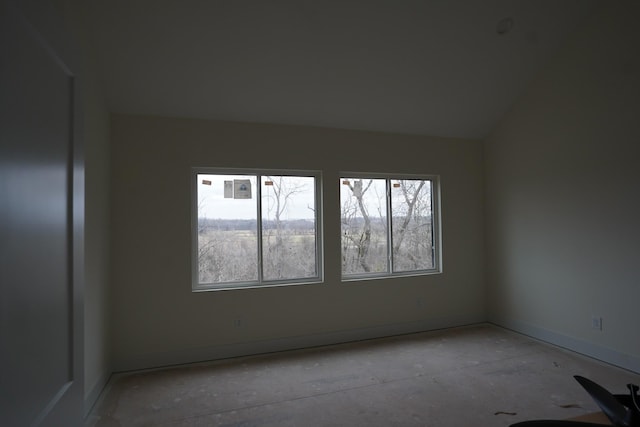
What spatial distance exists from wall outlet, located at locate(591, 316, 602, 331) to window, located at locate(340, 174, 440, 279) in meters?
1.68

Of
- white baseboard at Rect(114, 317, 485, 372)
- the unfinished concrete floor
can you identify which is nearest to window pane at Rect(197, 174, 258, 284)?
white baseboard at Rect(114, 317, 485, 372)

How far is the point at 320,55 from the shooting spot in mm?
3316

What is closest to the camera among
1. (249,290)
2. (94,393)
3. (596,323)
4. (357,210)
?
(94,393)

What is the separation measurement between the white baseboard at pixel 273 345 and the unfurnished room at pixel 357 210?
24 mm

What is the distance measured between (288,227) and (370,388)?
192 cm

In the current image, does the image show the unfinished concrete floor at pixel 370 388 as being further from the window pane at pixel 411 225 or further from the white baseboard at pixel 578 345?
the window pane at pixel 411 225

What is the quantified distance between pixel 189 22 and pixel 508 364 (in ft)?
13.8

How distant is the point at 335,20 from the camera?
9.91 feet

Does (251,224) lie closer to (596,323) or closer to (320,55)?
(320,55)

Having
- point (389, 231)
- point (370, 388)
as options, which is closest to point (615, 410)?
point (370, 388)

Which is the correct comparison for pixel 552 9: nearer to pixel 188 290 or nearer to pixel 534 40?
pixel 534 40

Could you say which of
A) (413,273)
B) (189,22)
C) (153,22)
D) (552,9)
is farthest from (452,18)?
(413,273)

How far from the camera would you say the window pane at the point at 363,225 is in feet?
14.3

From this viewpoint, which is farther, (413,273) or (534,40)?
(413,273)
